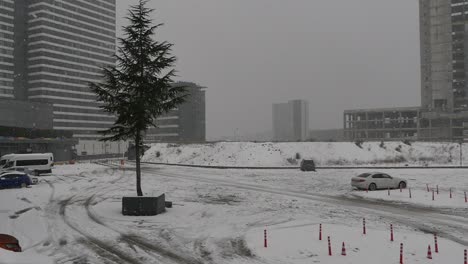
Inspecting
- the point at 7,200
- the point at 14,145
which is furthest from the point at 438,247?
the point at 14,145

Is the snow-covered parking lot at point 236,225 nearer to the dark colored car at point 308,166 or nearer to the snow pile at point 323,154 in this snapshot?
the dark colored car at point 308,166

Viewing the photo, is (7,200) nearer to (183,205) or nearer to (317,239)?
(183,205)

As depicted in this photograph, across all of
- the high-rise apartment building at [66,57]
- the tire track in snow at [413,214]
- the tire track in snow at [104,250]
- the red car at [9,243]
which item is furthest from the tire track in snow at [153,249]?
the high-rise apartment building at [66,57]

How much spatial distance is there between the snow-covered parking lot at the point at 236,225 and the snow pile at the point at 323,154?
33.6 meters

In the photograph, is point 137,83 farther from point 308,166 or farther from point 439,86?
point 439,86

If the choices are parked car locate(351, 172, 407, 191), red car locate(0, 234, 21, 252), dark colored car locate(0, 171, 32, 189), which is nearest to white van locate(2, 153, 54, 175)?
dark colored car locate(0, 171, 32, 189)

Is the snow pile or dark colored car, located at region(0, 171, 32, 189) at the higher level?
the snow pile

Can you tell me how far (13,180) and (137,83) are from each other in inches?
793

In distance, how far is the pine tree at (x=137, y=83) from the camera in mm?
23453

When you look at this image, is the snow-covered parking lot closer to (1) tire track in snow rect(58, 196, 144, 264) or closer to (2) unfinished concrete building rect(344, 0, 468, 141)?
(1) tire track in snow rect(58, 196, 144, 264)

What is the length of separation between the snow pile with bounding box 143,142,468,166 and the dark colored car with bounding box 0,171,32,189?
116 feet

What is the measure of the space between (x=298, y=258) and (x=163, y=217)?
32.5ft

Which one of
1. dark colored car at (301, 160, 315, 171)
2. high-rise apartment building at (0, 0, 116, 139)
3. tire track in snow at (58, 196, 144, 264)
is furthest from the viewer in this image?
high-rise apartment building at (0, 0, 116, 139)

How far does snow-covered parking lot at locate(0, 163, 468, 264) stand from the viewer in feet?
47.5
